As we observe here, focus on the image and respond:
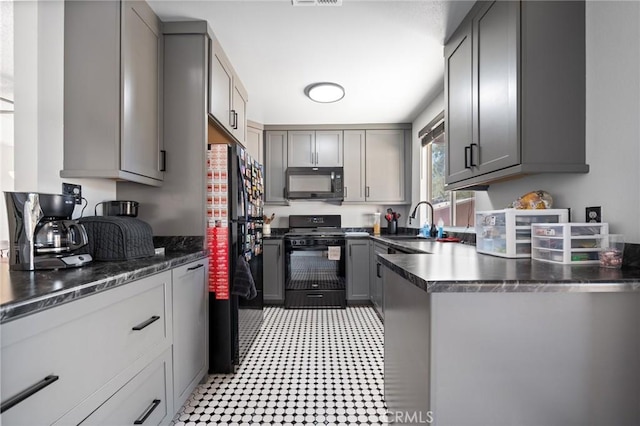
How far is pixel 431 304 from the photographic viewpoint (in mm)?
855

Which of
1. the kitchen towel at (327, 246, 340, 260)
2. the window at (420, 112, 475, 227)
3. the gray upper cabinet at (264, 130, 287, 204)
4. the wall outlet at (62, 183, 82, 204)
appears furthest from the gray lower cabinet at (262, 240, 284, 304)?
the wall outlet at (62, 183, 82, 204)

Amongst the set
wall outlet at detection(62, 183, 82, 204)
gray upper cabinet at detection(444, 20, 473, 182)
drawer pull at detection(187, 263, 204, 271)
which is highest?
gray upper cabinet at detection(444, 20, 473, 182)

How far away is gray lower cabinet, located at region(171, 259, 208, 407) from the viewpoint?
147 cm

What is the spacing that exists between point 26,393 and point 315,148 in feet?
11.6

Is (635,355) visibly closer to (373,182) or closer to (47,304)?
(47,304)

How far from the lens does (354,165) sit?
153 inches

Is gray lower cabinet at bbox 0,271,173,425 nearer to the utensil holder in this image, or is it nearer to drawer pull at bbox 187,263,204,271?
drawer pull at bbox 187,263,204,271

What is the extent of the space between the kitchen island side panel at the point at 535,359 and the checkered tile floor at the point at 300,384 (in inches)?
34.9

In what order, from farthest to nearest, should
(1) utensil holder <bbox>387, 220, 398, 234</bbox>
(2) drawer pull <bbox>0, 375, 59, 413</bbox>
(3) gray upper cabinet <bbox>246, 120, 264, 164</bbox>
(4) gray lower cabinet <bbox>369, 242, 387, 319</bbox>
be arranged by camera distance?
1. (1) utensil holder <bbox>387, 220, 398, 234</bbox>
2. (3) gray upper cabinet <bbox>246, 120, 264, 164</bbox>
3. (4) gray lower cabinet <bbox>369, 242, 387, 319</bbox>
4. (2) drawer pull <bbox>0, 375, 59, 413</bbox>

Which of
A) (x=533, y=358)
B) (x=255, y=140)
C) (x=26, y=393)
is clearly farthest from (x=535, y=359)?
(x=255, y=140)

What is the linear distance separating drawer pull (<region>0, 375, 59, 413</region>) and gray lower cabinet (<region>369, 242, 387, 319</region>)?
251cm

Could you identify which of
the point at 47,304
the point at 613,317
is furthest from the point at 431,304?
the point at 47,304

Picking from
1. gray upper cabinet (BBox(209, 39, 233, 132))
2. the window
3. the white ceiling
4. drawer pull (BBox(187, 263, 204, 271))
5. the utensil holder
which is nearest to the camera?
drawer pull (BBox(187, 263, 204, 271))

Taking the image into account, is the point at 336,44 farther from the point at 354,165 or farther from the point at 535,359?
the point at 535,359
